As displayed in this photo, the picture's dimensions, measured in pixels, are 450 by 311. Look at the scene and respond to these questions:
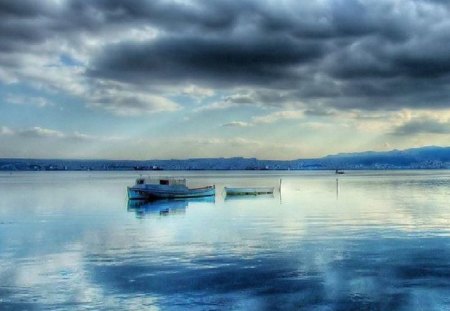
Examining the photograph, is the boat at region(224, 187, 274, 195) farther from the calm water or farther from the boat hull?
the calm water

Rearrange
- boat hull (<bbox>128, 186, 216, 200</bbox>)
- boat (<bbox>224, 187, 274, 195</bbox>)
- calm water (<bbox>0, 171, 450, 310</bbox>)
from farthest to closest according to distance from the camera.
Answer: boat (<bbox>224, 187, 274, 195</bbox>) → boat hull (<bbox>128, 186, 216, 200</bbox>) → calm water (<bbox>0, 171, 450, 310</bbox>)

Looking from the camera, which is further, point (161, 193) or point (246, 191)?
point (246, 191)

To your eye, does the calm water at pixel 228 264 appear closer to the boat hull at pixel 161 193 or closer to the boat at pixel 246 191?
the boat hull at pixel 161 193

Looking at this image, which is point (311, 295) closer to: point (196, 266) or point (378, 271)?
point (378, 271)

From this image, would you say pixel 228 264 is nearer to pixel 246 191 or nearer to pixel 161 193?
pixel 161 193

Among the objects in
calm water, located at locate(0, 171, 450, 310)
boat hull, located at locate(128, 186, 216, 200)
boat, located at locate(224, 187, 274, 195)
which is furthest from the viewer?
boat, located at locate(224, 187, 274, 195)

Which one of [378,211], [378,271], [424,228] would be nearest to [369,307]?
[378,271]

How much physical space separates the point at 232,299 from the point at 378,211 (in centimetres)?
4600

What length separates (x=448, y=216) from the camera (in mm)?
56688

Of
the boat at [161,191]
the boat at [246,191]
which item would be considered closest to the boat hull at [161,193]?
the boat at [161,191]

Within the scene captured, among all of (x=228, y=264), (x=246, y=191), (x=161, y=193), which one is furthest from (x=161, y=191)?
(x=228, y=264)

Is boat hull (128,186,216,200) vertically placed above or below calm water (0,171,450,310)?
above

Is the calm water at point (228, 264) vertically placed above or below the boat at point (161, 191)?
below

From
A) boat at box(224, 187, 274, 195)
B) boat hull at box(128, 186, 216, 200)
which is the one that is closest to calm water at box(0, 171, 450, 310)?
boat hull at box(128, 186, 216, 200)
